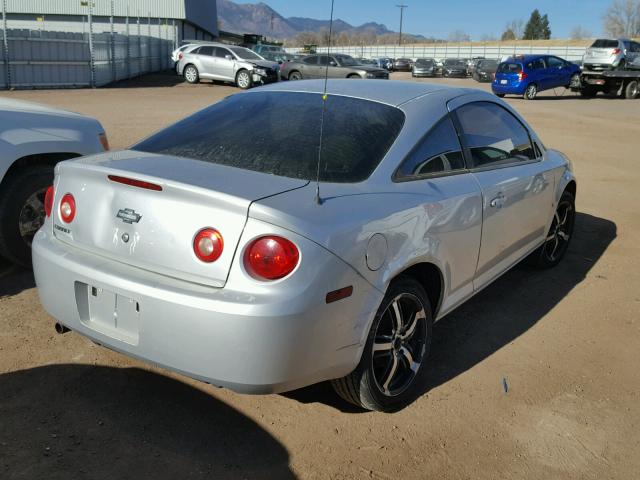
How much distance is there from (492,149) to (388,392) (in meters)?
1.85

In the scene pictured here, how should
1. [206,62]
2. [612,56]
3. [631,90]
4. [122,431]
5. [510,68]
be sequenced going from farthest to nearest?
[631,90] < [206,62] < [612,56] < [510,68] < [122,431]

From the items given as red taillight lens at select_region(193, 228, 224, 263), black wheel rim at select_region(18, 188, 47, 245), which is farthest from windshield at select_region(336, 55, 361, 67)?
red taillight lens at select_region(193, 228, 224, 263)

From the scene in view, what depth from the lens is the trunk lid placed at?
101 inches

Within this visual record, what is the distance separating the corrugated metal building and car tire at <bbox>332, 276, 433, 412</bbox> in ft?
71.3

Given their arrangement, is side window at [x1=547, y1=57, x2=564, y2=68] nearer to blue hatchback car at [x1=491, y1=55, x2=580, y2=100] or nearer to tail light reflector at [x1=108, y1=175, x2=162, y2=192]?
blue hatchback car at [x1=491, y1=55, x2=580, y2=100]

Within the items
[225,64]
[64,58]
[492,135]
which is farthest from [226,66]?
[492,135]

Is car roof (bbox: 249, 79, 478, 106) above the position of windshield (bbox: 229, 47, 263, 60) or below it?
above

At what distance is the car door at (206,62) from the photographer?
27234 mm

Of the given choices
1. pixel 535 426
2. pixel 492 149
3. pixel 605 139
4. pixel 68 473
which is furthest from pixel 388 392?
pixel 605 139

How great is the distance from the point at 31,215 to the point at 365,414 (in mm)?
3084

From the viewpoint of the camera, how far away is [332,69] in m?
26.7

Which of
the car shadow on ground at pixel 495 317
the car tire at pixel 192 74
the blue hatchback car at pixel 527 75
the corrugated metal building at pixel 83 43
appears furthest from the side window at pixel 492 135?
the car tire at pixel 192 74

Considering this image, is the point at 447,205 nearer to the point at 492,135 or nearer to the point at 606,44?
the point at 492,135

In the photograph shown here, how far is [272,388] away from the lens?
2.57 metres
